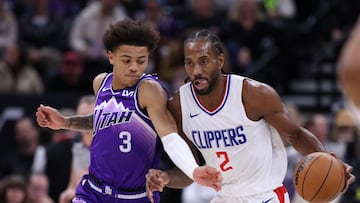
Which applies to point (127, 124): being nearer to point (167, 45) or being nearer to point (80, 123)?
point (80, 123)

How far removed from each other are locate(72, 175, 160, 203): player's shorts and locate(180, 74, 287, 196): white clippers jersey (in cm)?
47

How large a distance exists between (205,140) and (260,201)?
521 mm

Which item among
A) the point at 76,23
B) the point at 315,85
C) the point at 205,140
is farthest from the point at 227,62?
the point at 205,140

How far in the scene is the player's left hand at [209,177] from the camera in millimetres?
4180

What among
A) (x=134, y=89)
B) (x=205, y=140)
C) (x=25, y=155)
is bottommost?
(x=205, y=140)

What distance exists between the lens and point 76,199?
492cm

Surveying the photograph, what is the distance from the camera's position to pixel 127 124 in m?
4.75

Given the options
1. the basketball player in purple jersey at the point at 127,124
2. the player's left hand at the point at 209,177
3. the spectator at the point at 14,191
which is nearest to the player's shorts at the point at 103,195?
the basketball player in purple jersey at the point at 127,124

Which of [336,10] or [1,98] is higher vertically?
[336,10]

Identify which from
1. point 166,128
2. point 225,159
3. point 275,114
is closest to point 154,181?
point 166,128

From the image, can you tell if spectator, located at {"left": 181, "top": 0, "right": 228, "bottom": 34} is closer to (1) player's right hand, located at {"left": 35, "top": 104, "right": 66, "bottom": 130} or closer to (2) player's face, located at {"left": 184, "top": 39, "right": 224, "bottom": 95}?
(1) player's right hand, located at {"left": 35, "top": 104, "right": 66, "bottom": 130}

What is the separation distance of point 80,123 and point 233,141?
1.13 meters

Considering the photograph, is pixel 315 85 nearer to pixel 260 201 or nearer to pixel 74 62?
pixel 74 62

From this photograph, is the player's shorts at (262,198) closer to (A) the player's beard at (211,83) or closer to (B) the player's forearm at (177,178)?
(B) the player's forearm at (177,178)
